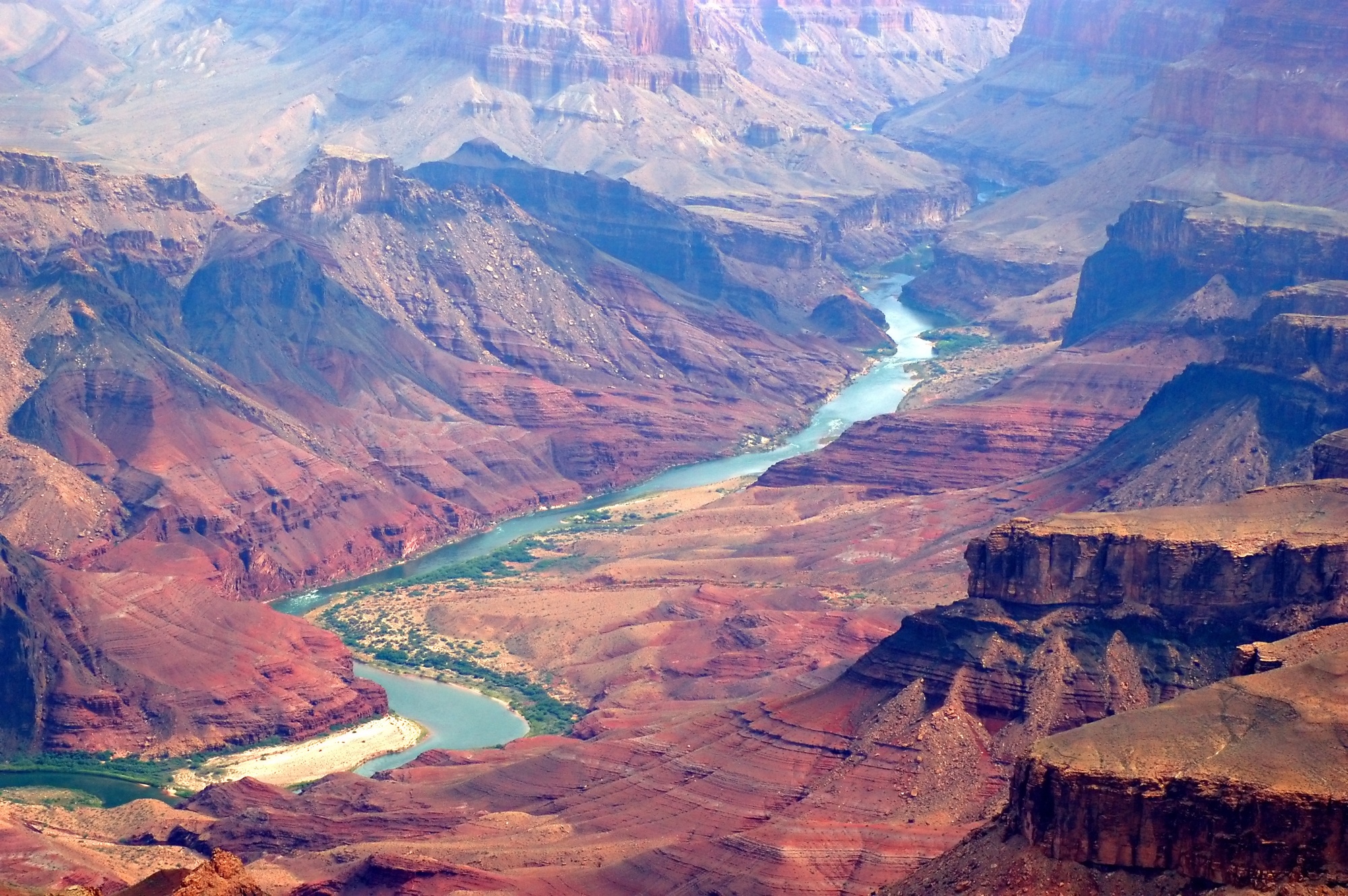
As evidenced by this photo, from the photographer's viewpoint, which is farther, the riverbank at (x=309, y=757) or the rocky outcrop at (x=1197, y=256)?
the rocky outcrop at (x=1197, y=256)

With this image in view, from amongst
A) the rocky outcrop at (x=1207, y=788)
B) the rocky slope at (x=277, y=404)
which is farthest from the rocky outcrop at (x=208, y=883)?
the rocky slope at (x=277, y=404)

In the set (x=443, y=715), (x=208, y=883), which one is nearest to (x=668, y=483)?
(x=443, y=715)

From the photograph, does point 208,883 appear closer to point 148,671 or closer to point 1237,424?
point 148,671

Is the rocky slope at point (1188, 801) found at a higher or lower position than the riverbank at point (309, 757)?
higher

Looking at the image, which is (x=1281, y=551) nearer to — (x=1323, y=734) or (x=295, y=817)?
(x=1323, y=734)

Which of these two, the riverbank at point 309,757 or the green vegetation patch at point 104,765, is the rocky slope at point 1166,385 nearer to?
the riverbank at point 309,757
